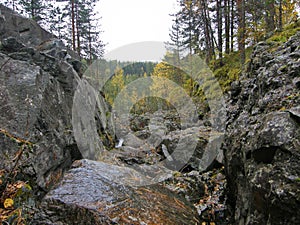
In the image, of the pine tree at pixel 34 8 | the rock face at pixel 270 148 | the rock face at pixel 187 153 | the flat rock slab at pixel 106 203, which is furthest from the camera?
the pine tree at pixel 34 8

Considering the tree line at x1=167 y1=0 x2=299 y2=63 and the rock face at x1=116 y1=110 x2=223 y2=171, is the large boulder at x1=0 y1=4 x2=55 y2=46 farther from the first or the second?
the tree line at x1=167 y1=0 x2=299 y2=63

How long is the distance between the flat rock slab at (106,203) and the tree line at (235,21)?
738 centimetres

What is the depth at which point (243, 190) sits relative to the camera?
3289 mm

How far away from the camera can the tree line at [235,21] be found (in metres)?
11.8

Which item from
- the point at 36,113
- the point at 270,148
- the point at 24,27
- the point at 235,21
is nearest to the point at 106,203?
the point at 270,148

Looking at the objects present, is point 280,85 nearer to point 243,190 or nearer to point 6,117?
point 243,190

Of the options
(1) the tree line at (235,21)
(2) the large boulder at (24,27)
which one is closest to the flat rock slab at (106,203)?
(1) the tree line at (235,21)

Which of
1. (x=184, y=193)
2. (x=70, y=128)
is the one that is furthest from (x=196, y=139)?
(x=70, y=128)

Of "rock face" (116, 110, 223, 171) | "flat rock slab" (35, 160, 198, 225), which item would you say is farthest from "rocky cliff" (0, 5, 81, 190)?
"rock face" (116, 110, 223, 171)

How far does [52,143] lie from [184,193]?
366cm

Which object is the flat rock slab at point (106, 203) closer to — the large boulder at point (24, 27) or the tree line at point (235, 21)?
the tree line at point (235, 21)

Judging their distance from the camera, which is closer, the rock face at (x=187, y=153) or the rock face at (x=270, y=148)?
the rock face at (x=270, y=148)

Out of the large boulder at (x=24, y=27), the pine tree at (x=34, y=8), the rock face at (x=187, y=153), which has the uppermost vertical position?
the pine tree at (x=34, y=8)

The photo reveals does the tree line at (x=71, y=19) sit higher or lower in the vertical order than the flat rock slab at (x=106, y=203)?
higher
